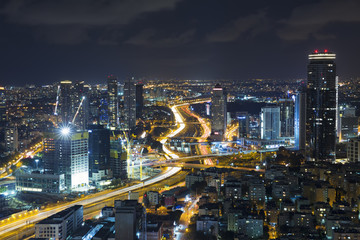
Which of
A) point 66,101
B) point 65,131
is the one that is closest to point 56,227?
point 65,131

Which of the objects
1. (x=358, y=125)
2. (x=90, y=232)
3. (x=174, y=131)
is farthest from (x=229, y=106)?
(x=90, y=232)

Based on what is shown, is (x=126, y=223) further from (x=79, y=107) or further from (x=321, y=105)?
(x=79, y=107)

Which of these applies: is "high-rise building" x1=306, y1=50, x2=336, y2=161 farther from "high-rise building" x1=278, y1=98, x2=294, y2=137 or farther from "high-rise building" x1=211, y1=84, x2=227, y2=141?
"high-rise building" x1=211, y1=84, x2=227, y2=141

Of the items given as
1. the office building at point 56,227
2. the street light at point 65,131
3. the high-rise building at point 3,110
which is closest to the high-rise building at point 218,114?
the high-rise building at point 3,110

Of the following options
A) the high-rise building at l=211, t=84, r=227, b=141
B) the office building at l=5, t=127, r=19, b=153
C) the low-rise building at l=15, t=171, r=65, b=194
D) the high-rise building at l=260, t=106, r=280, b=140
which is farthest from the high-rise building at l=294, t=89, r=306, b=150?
the office building at l=5, t=127, r=19, b=153

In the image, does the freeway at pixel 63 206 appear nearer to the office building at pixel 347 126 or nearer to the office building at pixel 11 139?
the office building at pixel 11 139

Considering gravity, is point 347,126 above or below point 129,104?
below

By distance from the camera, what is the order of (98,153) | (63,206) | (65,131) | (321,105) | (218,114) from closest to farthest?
(63,206)
(65,131)
(98,153)
(321,105)
(218,114)
